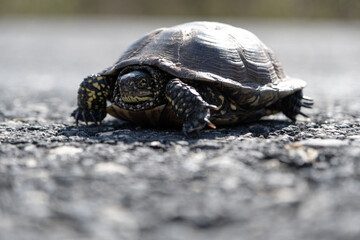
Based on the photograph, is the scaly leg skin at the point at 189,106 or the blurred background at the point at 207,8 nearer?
the scaly leg skin at the point at 189,106

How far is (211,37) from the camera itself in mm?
3557

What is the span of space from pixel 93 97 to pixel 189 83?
876mm

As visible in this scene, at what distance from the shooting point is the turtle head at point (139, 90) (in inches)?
129

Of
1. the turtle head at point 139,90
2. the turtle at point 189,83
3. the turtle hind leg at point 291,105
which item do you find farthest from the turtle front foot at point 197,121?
the turtle hind leg at point 291,105

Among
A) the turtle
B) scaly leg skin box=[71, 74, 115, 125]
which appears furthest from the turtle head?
scaly leg skin box=[71, 74, 115, 125]

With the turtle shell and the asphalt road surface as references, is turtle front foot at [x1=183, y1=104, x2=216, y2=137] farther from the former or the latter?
the turtle shell

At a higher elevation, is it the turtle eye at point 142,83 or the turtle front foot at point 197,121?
the turtle eye at point 142,83

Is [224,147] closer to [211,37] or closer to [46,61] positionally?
[211,37]

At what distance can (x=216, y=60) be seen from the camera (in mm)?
3420

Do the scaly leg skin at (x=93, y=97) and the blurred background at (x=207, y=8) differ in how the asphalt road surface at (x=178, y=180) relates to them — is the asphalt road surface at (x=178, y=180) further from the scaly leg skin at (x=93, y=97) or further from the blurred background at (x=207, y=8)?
the blurred background at (x=207, y=8)

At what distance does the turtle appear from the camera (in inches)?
127

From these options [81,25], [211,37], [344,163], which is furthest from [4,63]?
[81,25]

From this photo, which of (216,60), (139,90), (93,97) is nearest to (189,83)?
(216,60)

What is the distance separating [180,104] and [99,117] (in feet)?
3.23
